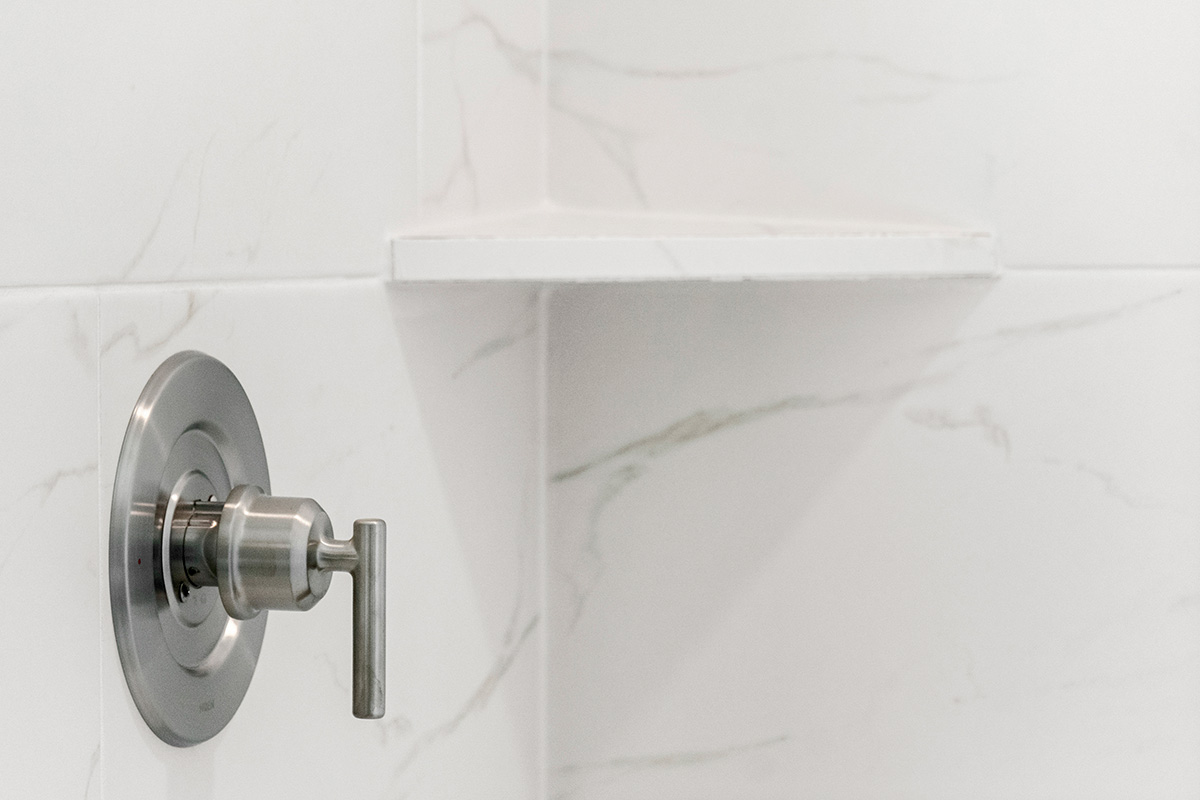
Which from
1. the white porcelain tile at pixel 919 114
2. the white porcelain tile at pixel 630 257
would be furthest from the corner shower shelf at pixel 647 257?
the white porcelain tile at pixel 919 114

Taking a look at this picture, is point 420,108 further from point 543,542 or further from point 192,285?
point 543,542

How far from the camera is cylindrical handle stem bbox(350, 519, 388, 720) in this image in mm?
408

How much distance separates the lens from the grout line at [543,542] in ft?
3.02

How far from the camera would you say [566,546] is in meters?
0.94

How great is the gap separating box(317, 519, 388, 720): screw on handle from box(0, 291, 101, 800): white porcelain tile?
83 mm

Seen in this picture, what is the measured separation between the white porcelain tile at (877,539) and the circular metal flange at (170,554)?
1.59 feet

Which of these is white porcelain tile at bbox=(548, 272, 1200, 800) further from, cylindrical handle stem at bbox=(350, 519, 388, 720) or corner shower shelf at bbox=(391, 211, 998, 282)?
cylindrical handle stem at bbox=(350, 519, 388, 720)

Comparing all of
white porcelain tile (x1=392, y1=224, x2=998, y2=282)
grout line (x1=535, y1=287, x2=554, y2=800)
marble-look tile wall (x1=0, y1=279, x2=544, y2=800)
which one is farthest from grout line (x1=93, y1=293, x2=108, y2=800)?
grout line (x1=535, y1=287, x2=554, y2=800)

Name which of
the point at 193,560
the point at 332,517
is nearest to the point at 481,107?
the point at 332,517

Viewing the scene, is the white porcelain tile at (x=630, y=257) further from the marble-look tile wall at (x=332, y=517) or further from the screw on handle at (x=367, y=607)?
the screw on handle at (x=367, y=607)

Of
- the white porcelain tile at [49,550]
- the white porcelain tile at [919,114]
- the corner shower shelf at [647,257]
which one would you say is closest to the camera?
the white porcelain tile at [49,550]

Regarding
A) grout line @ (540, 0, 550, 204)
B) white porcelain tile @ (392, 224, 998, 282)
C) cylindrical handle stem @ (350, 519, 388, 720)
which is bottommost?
cylindrical handle stem @ (350, 519, 388, 720)

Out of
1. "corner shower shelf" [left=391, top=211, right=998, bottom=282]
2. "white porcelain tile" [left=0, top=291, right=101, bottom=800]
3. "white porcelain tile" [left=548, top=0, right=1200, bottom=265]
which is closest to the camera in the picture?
"white porcelain tile" [left=0, top=291, right=101, bottom=800]

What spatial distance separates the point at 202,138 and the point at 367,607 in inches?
7.5
